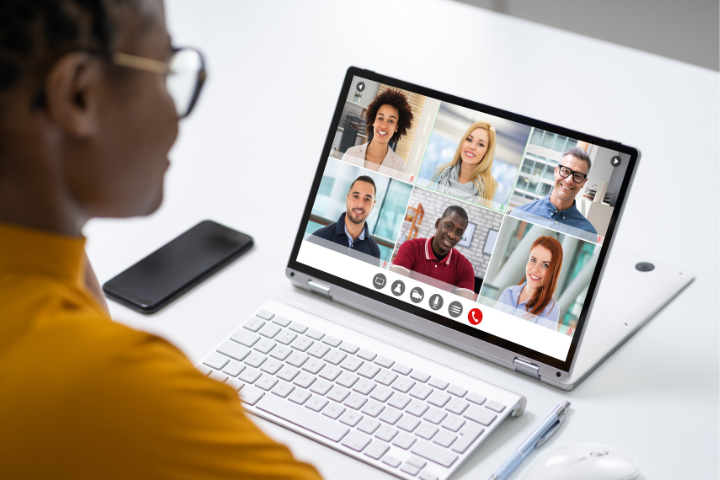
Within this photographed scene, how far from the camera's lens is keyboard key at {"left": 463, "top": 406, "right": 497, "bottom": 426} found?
0.84 meters

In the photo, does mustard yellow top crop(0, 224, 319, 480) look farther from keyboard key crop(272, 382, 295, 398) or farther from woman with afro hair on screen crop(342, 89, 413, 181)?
woman with afro hair on screen crop(342, 89, 413, 181)

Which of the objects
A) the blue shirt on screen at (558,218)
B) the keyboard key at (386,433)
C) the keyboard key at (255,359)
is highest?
the blue shirt on screen at (558,218)

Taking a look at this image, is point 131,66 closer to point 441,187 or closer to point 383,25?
point 441,187

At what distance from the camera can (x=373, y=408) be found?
33.5 inches

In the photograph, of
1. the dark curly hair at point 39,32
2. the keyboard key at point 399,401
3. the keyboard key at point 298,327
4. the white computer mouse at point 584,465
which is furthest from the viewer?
the keyboard key at point 298,327

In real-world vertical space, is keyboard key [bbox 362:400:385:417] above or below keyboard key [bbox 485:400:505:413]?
below

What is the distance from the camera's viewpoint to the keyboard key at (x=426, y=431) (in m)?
0.82

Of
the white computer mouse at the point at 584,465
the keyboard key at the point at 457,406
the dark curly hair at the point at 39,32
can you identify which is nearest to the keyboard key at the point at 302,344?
the keyboard key at the point at 457,406

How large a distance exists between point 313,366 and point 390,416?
0.13 metres

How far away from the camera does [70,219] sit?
0.52 meters

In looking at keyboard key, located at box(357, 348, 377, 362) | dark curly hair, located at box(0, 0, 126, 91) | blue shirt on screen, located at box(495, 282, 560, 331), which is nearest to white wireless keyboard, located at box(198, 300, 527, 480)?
keyboard key, located at box(357, 348, 377, 362)

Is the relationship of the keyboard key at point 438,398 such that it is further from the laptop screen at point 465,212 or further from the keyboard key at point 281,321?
the keyboard key at point 281,321

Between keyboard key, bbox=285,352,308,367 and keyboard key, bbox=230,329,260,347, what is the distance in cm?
6

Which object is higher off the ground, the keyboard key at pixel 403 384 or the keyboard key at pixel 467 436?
the keyboard key at pixel 403 384
